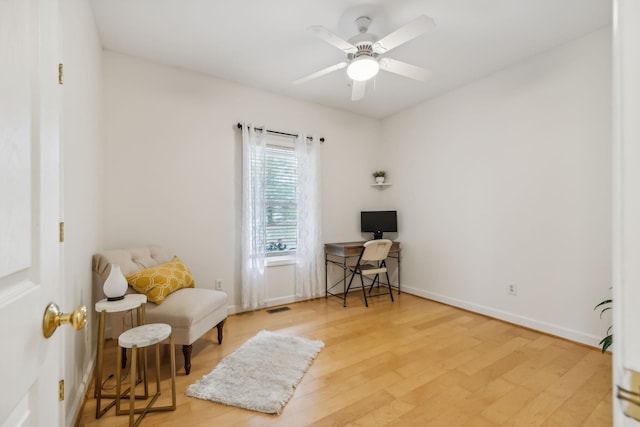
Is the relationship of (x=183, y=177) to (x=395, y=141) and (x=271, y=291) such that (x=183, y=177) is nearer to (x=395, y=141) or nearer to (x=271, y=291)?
(x=271, y=291)

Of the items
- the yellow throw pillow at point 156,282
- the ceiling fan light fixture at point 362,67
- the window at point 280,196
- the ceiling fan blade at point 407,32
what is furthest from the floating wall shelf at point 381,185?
the yellow throw pillow at point 156,282

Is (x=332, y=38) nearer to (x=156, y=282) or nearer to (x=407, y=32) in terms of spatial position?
(x=407, y=32)

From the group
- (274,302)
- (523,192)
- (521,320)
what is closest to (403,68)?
(523,192)

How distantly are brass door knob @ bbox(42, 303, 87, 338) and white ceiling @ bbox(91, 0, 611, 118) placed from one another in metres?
2.28

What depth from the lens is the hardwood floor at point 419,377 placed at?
1613mm

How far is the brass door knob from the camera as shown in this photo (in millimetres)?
623

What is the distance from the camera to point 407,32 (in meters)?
1.93

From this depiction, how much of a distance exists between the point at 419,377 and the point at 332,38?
2.51 meters

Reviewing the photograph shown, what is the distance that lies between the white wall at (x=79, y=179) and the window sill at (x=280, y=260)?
5.76 feet

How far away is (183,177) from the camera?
3.04 meters

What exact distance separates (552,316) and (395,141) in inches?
114

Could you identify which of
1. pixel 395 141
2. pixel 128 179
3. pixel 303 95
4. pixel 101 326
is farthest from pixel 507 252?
pixel 128 179

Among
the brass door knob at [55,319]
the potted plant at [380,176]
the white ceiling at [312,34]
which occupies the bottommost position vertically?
the brass door knob at [55,319]

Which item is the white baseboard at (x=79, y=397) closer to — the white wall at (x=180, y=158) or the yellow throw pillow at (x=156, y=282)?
the yellow throw pillow at (x=156, y=282)
